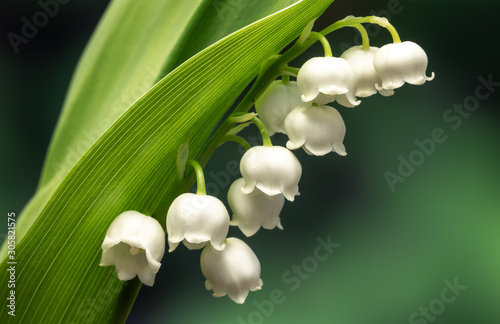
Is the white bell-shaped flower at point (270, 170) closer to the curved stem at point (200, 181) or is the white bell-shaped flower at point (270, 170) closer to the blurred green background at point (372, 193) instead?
the curved stem at point (200, 181)

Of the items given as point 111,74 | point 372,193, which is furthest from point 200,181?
point 372,193

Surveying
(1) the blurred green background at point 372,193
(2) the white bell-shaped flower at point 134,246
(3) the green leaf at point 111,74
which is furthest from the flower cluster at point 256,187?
(1) the blurred green background at point 372,193

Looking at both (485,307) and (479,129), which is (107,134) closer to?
(485,307)

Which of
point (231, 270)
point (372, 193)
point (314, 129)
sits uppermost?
point (314, 129)

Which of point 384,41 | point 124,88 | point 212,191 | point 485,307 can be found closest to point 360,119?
point 384,41

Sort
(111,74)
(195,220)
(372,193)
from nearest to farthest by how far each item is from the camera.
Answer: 1. (195,220)
2. (111,74)
3. (372,193)

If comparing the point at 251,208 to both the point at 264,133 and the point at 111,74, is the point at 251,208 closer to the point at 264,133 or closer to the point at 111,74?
the point at 264,133

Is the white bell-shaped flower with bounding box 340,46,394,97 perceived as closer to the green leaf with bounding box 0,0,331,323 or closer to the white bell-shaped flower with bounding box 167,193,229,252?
the green leaf with bounding box 0,0,331,323
